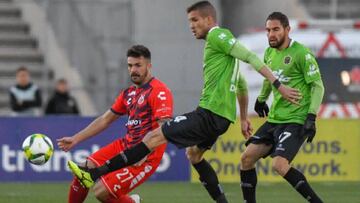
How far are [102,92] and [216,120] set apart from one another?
46.5 feet

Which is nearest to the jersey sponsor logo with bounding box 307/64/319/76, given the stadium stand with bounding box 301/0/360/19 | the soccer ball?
the soccer ball

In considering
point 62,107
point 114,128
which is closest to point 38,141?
point 114,128

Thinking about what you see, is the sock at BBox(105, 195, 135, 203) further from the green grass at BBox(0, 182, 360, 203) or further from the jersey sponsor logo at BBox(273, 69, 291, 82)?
the green grass at BBox(0, 182, 360, 203)

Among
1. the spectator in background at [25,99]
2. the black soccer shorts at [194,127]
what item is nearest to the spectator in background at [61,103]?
the spectator in background at [25,99]

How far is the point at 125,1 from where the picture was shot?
27719 millimetres

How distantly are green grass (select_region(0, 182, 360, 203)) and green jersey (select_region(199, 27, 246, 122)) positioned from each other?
A: 12.0 feet

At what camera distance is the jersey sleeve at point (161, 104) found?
1179cm

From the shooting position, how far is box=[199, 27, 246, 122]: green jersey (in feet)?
39.3

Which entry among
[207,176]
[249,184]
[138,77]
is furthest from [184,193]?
[138,77]

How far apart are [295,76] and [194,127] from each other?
124cm

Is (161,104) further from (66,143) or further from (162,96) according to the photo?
(66,143)

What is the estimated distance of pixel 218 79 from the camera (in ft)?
39.4

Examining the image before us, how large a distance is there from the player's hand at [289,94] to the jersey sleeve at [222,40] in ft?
2.18

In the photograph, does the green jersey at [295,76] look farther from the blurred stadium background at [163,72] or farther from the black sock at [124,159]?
the blurred stadium background at [163,72]
